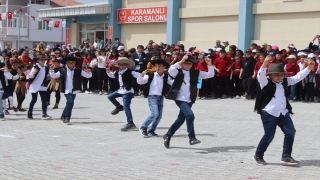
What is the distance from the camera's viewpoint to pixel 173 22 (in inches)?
1150

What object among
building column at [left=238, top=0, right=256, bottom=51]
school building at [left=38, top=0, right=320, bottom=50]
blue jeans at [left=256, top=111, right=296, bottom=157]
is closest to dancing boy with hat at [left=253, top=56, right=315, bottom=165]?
blue jeans at [left=256, top=111, right=296, bottom=157]

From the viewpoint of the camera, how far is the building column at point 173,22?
95.7 feet

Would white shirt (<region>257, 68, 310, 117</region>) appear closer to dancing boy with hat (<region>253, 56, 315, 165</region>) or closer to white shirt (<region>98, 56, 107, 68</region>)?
dancing boy with hat (<region>253, 56, 315, 165</region>)

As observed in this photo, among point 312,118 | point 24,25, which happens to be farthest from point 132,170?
point 24,25

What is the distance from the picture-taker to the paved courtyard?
27.0 feet

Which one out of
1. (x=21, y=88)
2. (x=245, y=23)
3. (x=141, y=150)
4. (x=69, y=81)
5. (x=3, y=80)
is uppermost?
(x=245, y=23)

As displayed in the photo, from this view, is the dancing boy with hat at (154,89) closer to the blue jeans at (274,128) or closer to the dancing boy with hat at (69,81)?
the dancing boy with hat at (69,81)

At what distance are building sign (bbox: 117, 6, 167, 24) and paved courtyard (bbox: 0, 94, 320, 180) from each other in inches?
588

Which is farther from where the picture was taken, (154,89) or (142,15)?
(142,15)

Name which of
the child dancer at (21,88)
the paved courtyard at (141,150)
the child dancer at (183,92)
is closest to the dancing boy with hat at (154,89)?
the paved courtyard at (141,150)

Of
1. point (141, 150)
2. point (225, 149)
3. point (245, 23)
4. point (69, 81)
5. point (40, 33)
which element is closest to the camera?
point (141, 150)

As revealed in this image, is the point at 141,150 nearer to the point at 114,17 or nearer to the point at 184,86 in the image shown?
the point at 184,86

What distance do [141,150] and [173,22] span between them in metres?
19.7

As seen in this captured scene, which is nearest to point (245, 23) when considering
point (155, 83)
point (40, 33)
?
point (155, 83)
